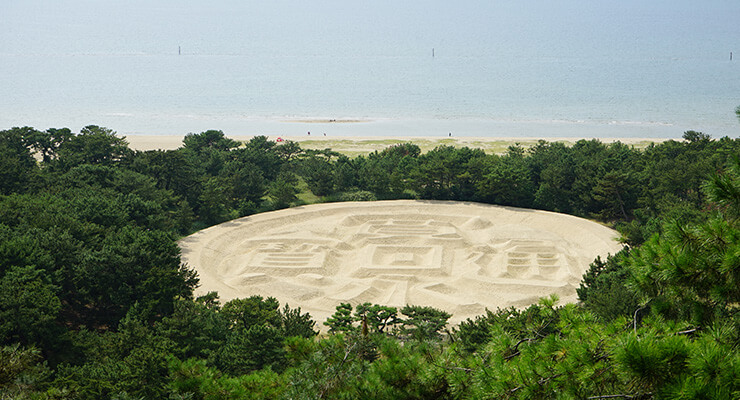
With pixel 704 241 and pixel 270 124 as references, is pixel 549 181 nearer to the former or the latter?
pixel 704 241

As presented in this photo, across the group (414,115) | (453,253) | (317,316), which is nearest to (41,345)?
(317,316)

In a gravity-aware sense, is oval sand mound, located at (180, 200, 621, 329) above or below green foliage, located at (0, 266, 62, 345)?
below

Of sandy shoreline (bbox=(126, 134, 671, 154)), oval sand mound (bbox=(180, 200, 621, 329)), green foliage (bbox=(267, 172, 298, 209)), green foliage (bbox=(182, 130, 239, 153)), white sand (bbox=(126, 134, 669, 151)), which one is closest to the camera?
oval sand mound (bbox=(180, 200, 621, 329))

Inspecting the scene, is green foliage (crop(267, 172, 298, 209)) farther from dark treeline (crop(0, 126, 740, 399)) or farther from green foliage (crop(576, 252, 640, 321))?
green foliage (crop(576, 252, 640, 321))

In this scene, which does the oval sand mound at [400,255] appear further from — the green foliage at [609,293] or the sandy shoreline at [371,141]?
the sandy shoreline at [371,141]

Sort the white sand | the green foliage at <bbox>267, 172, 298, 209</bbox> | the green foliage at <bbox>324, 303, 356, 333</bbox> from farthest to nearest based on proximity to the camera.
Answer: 1. the white sand
2. the green foliage at <bbox>267, 172, 298, 209</bbox>
3. the green foliage at <bbox>324, 303, 356, 333</bbox>

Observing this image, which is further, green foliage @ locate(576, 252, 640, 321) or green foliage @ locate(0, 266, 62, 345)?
green foliage @ locate(576, 252, 640, 321)

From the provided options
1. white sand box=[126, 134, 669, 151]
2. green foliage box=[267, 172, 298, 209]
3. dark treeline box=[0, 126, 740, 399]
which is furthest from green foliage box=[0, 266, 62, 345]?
white sand box=[126, 134, 669, 151]
